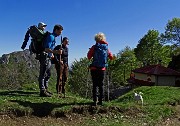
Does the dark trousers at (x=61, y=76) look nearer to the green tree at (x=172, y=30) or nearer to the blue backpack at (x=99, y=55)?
the blue backpack at (x=99, y=55)

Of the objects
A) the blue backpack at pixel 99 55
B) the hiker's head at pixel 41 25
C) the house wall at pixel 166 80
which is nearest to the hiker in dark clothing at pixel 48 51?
the hiker's head at pixel 41 25

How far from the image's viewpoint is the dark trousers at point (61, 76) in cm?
1238

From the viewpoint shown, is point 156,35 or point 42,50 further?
point 156,35

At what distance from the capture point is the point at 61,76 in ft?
40.8

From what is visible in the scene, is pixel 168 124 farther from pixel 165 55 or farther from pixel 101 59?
pixel 165 55

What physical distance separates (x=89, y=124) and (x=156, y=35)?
2884 inches

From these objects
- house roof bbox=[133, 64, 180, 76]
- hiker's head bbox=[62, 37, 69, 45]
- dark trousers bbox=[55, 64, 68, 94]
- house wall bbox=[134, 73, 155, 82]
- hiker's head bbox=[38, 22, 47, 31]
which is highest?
house roof bbox=[133, 64, 180, 76]

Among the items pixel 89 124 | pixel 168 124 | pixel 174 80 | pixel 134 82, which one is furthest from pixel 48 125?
pixel 134 82

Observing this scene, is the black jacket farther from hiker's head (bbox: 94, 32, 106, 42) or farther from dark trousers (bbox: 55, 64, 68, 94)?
hiker's head (bbox: 94, 32, 106, 42)

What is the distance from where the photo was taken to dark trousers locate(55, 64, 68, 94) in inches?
487

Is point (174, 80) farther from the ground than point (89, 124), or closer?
farther from the ground

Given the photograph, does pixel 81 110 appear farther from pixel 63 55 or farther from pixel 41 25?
pixel 41 25

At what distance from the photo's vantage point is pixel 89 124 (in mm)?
9391

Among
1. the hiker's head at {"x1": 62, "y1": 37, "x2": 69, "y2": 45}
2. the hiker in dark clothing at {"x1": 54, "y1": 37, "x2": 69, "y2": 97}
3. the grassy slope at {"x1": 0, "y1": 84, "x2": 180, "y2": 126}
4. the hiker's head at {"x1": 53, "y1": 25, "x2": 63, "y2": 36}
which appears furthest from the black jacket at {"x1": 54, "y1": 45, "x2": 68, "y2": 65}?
the grassy slope at {"x1": 0, "y1": 84, "x2": 180, "y2": 126}
